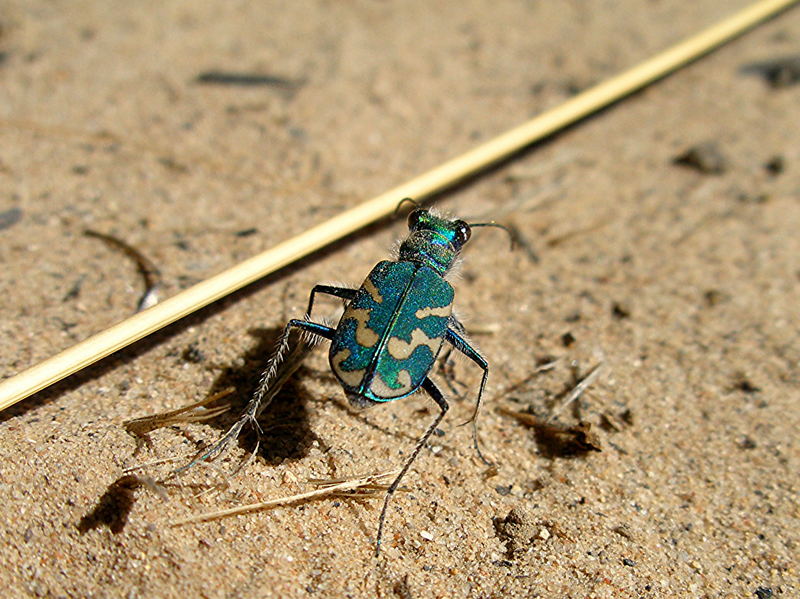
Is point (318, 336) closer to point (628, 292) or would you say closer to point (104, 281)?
point (104, 281)

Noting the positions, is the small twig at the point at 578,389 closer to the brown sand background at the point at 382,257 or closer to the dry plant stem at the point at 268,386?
the brown sand background at the point at 382,257

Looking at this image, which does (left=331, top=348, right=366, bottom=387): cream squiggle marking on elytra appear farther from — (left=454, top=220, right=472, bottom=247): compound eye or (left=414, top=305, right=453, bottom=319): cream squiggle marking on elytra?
(left=454, top=220, right=472, bottom=247): compound eye

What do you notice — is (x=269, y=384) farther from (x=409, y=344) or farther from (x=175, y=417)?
(x=409, y=344)

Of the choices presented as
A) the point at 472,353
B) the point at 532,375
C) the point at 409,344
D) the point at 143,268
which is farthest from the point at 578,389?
the point at 143,268

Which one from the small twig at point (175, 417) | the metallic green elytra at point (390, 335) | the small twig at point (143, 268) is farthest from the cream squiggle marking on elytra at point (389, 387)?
the small twig at point (143, 268)

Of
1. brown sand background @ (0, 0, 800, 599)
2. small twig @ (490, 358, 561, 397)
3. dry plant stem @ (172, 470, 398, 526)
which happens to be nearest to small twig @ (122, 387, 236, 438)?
brown sand background @ (0, 0, 800, 599)
